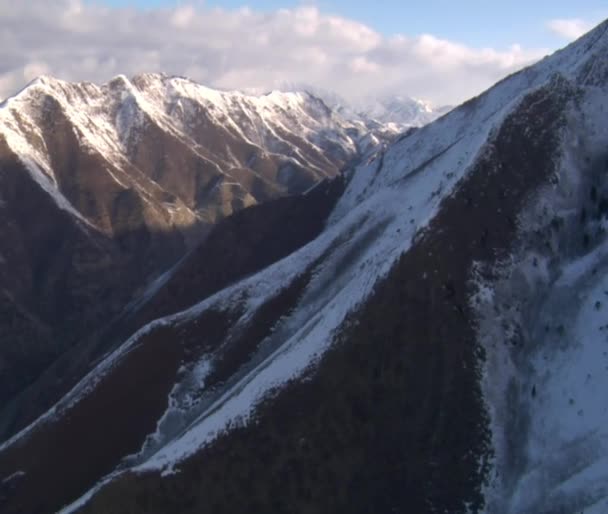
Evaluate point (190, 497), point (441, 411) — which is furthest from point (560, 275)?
point (190, 497)

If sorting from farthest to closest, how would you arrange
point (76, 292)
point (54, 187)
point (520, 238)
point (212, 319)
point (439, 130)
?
1. point (54, 187)
2. point (76, 292)
3. point (439, 130)
4. point (212, 319)
5. point (520, 238)

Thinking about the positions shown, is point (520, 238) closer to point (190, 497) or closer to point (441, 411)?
point (441, 411)

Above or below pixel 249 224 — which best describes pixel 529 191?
below

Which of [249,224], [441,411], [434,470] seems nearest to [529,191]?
[441,411]

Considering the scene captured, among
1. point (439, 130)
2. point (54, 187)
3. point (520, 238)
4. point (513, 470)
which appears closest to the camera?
point (513, 470)

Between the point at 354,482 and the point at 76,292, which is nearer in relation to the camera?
the point at 354,482

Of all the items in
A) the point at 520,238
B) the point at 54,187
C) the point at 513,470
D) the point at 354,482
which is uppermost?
the point at 54,187

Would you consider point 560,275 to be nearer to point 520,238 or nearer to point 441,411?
point 520,238
